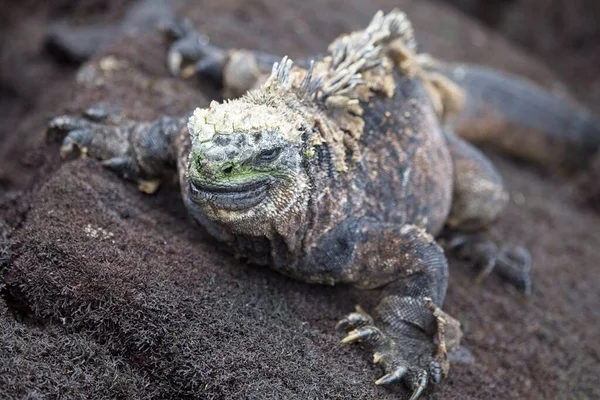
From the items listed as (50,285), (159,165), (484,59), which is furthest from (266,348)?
(484,59)

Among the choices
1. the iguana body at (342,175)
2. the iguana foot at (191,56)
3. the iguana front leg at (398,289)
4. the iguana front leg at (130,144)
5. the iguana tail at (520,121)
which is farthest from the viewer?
the iguana tail at (520,121)

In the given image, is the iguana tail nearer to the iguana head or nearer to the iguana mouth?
the iguana head

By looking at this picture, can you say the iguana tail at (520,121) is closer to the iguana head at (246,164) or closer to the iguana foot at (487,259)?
the iguana foot at (487,259)

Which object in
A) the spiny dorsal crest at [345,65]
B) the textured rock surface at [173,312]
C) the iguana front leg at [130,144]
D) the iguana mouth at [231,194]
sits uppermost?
the spiny dorsal crest at [345,65]

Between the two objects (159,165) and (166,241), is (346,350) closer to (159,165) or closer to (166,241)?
(166,241)

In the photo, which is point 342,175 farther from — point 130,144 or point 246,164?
point 130,144

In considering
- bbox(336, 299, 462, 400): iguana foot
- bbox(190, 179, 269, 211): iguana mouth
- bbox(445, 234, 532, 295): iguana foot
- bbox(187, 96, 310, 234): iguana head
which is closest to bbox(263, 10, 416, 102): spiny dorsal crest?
bbox(187, 96, 310, 234): iguana head

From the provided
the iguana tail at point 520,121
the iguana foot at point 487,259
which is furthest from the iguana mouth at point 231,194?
the iguana tail at point 520,121

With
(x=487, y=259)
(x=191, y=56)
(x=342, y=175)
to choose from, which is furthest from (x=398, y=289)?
(x=191, y=56)
